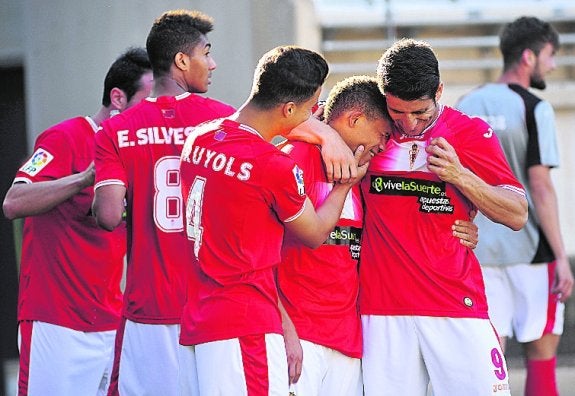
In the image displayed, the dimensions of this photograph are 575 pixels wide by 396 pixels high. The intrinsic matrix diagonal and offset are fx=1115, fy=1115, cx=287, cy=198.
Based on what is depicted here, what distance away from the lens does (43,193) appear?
5.10 m

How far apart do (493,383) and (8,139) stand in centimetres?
514

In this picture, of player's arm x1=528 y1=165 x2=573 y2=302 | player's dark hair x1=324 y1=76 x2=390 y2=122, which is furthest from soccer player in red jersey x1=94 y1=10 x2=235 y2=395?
player's arm x1=528 y1=165 x2=573 y2=302

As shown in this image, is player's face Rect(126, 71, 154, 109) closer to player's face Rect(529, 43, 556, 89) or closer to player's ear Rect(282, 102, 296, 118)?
player's ear Rect(282, 102, 296, 118)

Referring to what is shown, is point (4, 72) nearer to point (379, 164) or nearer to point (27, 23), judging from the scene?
point (27, 23)

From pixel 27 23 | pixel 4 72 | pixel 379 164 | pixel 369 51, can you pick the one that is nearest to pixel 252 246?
pixel 379 164

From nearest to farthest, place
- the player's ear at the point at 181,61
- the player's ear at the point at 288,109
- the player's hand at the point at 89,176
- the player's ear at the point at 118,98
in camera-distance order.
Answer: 1. the player's ear at the point at 288,109
2. the player's ear at the point at 181,61
3. the player's hand at the point at 89,176
4. the player's ear at the point at 118,98

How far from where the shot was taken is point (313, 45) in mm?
8688

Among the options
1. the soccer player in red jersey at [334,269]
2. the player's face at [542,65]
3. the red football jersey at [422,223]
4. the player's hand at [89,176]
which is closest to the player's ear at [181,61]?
the player's hand at [89,176]

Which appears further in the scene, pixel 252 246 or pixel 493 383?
pixel 493 383

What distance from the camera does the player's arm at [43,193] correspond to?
5016 millimetres

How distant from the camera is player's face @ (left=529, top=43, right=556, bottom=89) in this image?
6.34 meters

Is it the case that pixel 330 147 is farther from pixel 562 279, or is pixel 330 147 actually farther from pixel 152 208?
pixel 562 279

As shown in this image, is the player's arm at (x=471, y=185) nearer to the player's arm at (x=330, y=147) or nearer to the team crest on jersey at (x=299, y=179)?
the player's arm at (x=330, y=147)

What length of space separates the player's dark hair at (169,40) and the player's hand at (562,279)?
2500 millimetres
